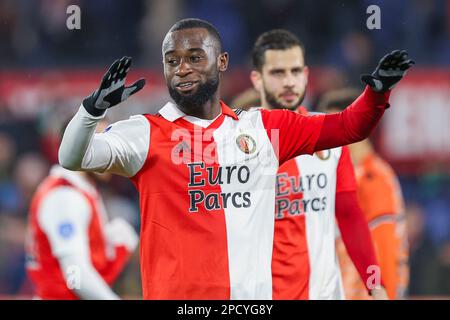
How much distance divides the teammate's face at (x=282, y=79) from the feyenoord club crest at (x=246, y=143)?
128 centimetres

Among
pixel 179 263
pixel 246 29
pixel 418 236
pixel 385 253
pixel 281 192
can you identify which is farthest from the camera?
pixel 246 29

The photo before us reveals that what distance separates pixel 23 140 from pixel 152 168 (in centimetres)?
770

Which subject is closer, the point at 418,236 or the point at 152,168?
the point at 152,168

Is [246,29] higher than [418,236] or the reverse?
higher

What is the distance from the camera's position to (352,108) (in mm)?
5082

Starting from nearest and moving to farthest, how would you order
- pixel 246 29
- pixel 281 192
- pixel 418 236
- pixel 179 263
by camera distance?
pixel 179 263 < pixel 281 192 < pixel 418 236 < pixel 246 29

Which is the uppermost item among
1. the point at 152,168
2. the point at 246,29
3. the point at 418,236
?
the point at 246,29

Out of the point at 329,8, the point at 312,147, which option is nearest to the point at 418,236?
the point at 329,8

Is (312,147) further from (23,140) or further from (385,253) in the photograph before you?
(23,140)

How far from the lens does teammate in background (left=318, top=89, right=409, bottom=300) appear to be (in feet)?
25.5

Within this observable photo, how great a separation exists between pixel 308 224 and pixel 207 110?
139cm

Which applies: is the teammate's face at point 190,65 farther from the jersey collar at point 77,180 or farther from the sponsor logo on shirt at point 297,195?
the jersey collar at point 77,180

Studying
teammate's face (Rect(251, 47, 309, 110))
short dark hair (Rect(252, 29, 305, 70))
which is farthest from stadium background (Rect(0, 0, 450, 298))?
teammate's face (Rect(251, 47, 309, 110))

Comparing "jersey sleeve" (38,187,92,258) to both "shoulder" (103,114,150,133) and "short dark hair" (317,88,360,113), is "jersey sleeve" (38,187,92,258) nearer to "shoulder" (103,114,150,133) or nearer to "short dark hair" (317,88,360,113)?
"short dark hair" (317,88,360,113)
